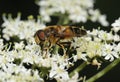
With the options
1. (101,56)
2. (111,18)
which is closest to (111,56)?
(101,56)

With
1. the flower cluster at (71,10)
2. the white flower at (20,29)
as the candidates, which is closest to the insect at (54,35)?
the white flower at (20,29)

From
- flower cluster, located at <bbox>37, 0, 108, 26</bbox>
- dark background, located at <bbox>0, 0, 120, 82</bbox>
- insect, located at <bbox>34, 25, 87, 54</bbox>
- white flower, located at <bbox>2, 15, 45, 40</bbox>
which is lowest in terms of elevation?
insect, located at <bbox>34, 25, 87, 54</bbox>

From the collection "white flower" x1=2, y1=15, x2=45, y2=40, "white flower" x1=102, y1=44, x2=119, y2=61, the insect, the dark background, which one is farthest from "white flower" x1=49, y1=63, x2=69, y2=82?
the dark background

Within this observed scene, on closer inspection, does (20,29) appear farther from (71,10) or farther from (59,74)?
(59,74)

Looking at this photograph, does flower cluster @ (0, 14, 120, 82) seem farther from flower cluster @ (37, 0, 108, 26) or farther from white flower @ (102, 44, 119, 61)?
flower cluster @ (37, 0, 108, 26)

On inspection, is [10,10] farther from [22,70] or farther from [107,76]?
[22,70]
